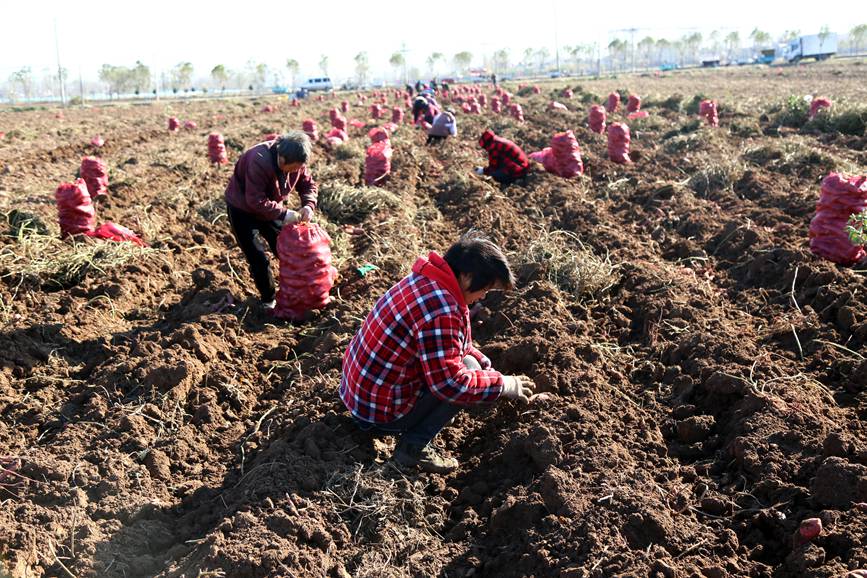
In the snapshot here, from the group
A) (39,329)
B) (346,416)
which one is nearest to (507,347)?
(346,416)

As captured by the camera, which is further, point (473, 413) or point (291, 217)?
point (291, 217)

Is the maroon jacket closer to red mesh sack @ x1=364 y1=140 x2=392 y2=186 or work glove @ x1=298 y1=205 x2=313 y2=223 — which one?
work glove @ x1=298 y1=205 x2=313 y2=223

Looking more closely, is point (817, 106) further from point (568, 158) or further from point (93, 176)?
point (93, 176)

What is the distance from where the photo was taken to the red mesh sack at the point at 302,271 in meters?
5.60

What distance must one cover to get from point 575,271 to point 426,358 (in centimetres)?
303

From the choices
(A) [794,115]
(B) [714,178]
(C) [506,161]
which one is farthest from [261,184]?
(A) [794,115]

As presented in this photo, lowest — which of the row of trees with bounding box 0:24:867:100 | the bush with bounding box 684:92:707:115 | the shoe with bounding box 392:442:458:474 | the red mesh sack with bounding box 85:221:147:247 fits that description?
the shoe with bounding box 392:442:458:474

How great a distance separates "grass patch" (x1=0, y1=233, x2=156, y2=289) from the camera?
624 cm

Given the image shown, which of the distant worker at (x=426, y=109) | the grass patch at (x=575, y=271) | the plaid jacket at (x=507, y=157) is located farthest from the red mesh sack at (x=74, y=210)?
the distant worker at (x=426, y=109)

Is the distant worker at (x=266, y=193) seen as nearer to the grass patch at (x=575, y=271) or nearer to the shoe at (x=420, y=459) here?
the grass patch at (x=575, y=271)

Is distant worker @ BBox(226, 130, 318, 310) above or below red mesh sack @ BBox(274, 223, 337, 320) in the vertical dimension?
above

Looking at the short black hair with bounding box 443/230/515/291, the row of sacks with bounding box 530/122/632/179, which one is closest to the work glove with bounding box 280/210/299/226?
the short black hair with bounding box 443/230/515/291

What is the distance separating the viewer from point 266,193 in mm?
5602

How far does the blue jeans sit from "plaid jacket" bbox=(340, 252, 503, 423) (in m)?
0.05
